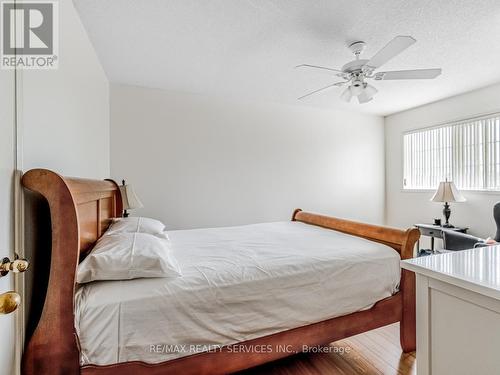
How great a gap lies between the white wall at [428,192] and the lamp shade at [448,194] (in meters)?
0.25

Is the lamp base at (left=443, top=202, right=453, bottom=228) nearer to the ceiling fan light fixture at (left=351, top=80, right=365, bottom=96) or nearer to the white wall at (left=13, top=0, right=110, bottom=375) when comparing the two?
the ceiling fan light fixture at (left=351, top=80, right=365, bottom=96)

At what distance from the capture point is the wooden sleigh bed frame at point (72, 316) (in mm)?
1041

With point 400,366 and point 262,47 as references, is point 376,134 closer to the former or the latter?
point 262,47

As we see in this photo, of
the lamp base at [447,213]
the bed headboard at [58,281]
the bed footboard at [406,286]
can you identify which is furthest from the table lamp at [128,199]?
the lamp base at [447,213]

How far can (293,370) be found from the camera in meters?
1.72

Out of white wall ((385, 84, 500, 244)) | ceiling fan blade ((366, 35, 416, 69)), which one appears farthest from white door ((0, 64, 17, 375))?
white wall ((385, 84, 500, 244))

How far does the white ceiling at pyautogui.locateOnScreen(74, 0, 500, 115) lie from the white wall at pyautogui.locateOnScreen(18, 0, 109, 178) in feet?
0.75

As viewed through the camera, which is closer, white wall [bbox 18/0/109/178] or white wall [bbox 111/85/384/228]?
white wall [bbox 18/0/109/178]

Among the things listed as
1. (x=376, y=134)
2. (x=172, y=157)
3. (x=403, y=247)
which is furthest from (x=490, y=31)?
(x=172, y=157)

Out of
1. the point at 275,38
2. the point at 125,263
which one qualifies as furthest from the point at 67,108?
the point at 275,38

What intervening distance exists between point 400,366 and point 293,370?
736 mm

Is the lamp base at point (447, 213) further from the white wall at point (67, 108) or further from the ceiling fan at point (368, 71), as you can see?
the white wall at point (67, 108)

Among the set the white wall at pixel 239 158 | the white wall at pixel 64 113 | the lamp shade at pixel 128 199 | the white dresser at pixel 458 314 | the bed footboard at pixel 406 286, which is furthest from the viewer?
the white wall at pixel 239 158

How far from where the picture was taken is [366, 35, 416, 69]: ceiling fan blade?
171 cm
